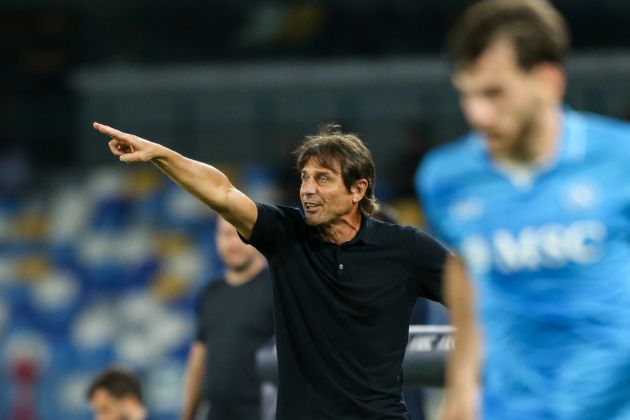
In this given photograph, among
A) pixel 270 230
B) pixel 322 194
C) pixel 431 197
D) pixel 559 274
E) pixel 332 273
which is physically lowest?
pixel 559 274

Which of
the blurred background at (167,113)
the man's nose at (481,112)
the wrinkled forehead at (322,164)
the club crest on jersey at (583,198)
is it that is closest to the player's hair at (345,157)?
the wrinkled forehead at (322,164)

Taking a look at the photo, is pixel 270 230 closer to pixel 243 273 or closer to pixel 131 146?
pixel 131 146

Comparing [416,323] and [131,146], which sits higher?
[131,146]

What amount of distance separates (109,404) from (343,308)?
216 cm

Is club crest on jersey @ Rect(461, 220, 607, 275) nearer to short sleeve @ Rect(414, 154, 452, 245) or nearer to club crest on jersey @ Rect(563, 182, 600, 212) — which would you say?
club crest on jersey @ Rect(563, 182, 600, 212)

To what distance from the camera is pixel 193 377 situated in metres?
6.75

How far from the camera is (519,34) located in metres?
2.97

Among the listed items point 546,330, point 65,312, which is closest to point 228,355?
point 546,330

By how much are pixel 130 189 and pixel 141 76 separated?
1.44m

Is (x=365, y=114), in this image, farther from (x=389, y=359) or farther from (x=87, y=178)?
(x=389, y=359)

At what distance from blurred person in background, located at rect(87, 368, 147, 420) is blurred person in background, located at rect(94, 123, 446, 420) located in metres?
1.88

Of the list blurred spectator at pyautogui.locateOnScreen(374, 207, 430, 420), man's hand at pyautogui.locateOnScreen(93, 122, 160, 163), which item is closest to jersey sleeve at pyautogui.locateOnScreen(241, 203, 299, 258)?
man's hand at pyautogui.locateOnScreen(93, 122, 160, 163)

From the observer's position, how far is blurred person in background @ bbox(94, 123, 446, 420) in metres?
4.65

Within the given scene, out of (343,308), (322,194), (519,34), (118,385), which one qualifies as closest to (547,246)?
(519,34)
